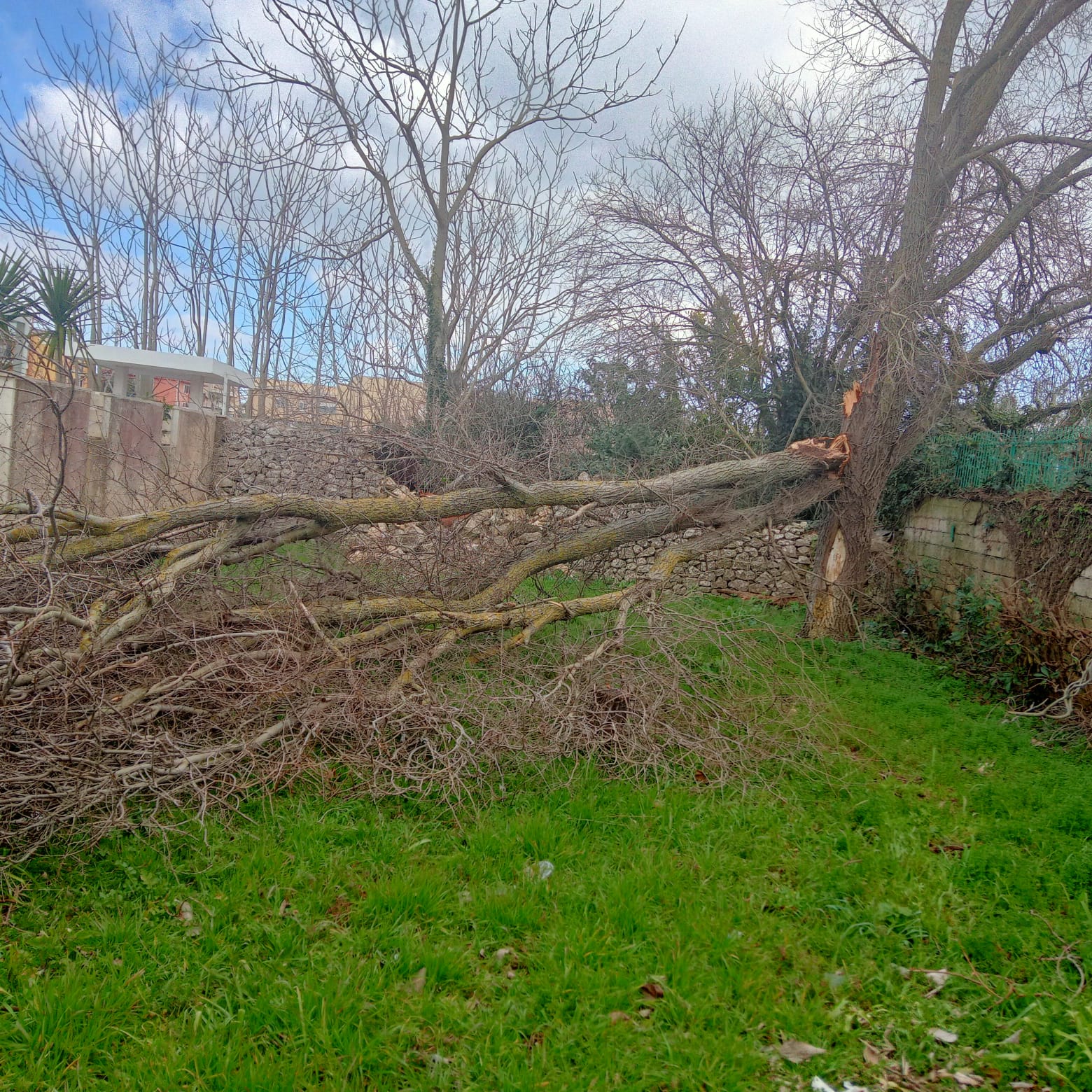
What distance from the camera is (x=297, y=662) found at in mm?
4301

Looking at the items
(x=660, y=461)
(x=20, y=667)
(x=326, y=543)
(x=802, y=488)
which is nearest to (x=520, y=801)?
(x=20, y=667)

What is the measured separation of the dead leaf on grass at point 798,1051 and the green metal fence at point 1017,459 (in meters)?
5.80

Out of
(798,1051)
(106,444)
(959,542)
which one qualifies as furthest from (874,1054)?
(106,444)

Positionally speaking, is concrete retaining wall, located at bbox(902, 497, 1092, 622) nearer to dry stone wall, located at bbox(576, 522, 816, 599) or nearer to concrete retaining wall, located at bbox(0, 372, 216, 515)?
dry stone wall, located at bbox(576, 522, 816, 599)

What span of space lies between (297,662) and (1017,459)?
6.95m

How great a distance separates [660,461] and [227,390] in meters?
10.7

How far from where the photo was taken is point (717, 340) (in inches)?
401

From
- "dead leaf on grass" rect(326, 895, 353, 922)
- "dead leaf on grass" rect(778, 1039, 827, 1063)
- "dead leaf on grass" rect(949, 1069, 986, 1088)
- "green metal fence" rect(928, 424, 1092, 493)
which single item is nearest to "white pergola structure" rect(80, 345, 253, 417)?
"green metal fence" rect(928, 424, 1092, 493)

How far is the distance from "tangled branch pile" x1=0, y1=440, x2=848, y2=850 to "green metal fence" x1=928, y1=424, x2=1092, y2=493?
137 inches

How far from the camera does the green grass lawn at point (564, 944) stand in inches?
90.0

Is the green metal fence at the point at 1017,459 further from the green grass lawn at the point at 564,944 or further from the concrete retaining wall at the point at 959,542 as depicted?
the green grass lawn at the point at 564,944

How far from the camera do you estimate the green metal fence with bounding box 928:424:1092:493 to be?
658 cm

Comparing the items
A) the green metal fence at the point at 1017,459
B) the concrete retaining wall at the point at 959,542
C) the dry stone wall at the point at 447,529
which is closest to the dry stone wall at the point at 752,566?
the dry stone wall at the point at 447,529

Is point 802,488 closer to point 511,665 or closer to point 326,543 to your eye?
point 511,665
